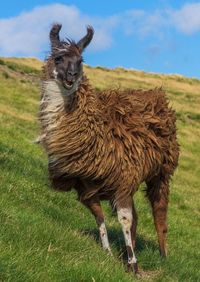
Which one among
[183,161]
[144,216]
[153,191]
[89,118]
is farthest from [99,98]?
[183,161]

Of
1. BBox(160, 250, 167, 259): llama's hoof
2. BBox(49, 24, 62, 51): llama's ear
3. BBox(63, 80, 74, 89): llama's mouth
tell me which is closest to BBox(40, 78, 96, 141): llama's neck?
BBox(63, 80, 74, 89): llama's mouth

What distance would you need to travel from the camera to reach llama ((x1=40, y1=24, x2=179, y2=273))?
26.6 ft

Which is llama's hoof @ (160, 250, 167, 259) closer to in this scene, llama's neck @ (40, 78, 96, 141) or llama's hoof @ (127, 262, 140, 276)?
llama's hoof @ (127, 262, 140, 276)

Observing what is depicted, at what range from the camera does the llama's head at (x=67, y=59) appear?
311 inches

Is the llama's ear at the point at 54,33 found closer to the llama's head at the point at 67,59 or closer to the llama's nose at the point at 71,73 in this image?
the llama's head at the point at 67,59

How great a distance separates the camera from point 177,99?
5162 cm

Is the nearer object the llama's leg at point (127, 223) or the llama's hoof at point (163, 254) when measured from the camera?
the llama's leg at point (127, 223)

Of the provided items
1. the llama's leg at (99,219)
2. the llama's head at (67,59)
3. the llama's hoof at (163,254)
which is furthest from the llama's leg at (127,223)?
the llama's head at (67,59)

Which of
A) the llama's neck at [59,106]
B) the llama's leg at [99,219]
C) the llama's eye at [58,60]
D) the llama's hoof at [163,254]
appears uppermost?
the llama's eye at [58,60]

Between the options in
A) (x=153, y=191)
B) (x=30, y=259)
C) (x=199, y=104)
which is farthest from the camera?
(x=199, y=104)

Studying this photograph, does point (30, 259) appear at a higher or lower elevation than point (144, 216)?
higher

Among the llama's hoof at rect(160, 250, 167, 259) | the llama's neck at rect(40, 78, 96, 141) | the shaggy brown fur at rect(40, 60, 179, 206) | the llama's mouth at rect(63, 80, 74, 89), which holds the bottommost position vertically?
the llama's hoof at rect(160, 250, 167, 259)

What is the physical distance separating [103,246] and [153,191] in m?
2.07

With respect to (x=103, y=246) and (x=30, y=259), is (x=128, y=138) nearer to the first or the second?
(x=103, y=246)
